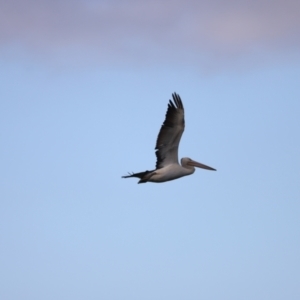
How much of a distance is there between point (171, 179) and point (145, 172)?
2.70ft

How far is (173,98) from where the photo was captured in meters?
191

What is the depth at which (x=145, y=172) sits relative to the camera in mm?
190750

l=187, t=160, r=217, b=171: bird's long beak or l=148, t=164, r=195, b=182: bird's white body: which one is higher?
l=187, t=160, r=217, b=171: bird's long beak

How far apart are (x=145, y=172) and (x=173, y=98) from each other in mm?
2301

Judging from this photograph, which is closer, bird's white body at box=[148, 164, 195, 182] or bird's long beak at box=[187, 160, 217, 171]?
bird's white body at box=[148, 164, 195, 182]

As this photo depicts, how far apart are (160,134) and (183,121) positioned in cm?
78

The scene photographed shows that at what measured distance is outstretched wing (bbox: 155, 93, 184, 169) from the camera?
190 m

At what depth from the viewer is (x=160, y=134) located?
626 ft

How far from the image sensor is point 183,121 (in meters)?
191

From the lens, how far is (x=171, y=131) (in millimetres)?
190625

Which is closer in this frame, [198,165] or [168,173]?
[168,173]

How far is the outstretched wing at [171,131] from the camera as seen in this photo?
625 ft

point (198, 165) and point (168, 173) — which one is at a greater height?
point (198, 165)

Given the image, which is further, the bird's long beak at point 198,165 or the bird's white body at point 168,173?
the bird's long beak at point 198,165
